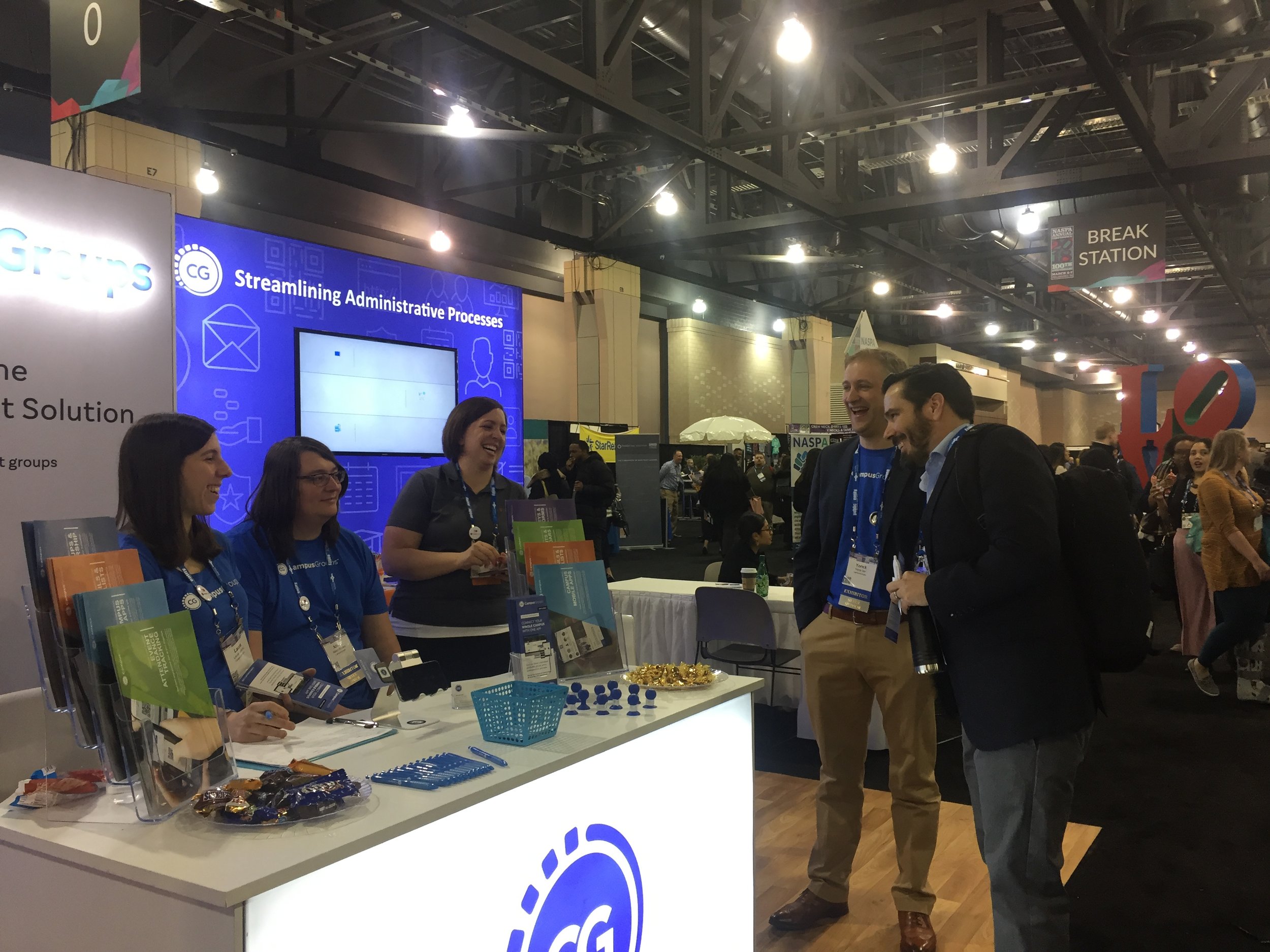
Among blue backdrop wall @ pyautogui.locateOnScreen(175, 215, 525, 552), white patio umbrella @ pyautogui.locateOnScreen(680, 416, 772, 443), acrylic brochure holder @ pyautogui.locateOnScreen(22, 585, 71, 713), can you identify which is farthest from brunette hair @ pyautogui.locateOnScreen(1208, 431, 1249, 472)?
white patio umbrella @ pyautogui.locateOnScreen(680, 416, 772, 443)

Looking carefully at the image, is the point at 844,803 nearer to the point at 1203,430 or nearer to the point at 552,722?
the point at 552,722

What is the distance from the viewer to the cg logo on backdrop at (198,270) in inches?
254

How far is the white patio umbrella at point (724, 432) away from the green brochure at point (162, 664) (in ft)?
38.8

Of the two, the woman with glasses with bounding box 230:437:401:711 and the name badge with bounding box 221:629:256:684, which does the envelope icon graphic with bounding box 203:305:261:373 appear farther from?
the name badge with bounding box 221:629:256:684

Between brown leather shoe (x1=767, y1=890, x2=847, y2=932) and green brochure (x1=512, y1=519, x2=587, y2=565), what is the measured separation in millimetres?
1321

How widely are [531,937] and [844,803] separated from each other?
1399mm

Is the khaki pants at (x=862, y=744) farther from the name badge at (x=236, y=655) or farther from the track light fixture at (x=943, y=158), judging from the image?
the track light fixture at (x=943, y=158)

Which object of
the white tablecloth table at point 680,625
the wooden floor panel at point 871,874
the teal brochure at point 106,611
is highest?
the teal brochure at point 106,611

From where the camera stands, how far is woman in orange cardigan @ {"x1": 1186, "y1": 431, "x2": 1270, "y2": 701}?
488 centimetres

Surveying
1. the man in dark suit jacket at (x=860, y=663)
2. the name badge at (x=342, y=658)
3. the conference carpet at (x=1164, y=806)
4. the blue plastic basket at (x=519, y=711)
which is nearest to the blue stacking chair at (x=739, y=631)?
the conference carpet at (x=1164, y=806)

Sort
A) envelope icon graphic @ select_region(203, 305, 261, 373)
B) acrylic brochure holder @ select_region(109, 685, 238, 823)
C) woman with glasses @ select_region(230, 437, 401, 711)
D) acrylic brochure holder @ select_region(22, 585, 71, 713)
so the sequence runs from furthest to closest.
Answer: envelope icon graphic @ select_region(203, 305, 261, 373)
woman with glasses @ select_region(230, 437, 401, 711)
acrylic brochure holder @ select_region(22, 585, 71, 713)
acrylic brochure holder @ select_region(109, 685, 238, 823)

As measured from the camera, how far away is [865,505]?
259cm

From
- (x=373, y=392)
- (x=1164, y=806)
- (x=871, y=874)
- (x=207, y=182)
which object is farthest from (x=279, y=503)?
(x=207, y=182)

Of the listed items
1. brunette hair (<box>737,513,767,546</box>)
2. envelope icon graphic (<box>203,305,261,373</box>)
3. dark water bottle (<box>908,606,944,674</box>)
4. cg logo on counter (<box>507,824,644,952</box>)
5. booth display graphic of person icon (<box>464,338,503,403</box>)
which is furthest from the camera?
booth display graphic of person icon (<box>464,338,503,403</box>)
